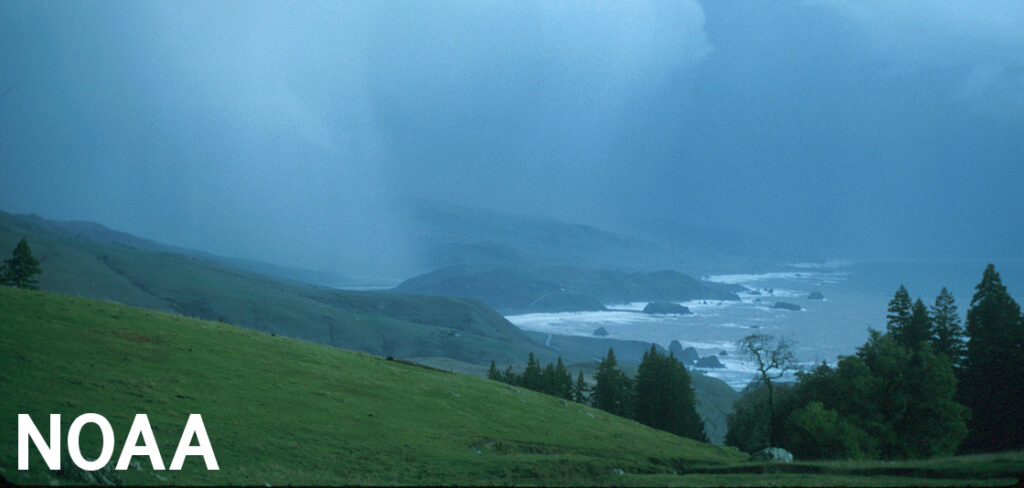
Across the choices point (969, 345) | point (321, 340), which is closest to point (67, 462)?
point (969, 345)

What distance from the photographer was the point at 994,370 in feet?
177

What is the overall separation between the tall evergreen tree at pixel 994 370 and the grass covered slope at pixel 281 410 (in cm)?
3086

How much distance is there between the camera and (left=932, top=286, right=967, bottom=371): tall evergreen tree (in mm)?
57812

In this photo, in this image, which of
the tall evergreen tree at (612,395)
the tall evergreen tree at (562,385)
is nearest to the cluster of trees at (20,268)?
the tall evergreen tree at (562,385)

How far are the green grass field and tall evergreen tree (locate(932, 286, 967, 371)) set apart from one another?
33596mm

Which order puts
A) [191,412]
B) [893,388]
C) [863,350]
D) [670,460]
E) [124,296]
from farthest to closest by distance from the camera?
[124,296], [863,350], [893,388], [670,460], [191,412]

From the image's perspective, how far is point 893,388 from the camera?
144 feet

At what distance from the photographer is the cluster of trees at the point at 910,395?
137 feet

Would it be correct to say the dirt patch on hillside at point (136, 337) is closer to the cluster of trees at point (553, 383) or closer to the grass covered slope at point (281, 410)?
the grass covered slope at point (281, 410)

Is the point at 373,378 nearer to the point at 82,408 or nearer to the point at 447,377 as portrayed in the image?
the point at 447,377

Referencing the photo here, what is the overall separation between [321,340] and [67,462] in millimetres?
188576

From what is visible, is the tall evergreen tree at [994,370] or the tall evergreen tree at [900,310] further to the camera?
the tall evergreen tree at [900,310]

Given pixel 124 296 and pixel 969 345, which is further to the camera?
A: pixel 124 296

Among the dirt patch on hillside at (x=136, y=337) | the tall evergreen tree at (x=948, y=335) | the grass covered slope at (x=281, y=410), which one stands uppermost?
the tall evergreen tree at (x=948, y=335)
